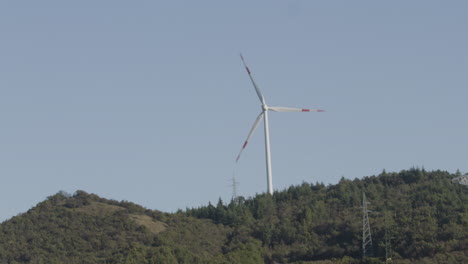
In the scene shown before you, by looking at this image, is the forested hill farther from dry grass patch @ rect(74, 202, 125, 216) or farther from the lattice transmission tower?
the lattice transmission tower

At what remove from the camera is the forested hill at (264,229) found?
153375 mm

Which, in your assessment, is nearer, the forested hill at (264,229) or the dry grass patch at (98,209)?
the forested hill at (264,229)

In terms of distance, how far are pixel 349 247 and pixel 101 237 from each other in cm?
4097

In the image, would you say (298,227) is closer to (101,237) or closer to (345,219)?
(345,219)

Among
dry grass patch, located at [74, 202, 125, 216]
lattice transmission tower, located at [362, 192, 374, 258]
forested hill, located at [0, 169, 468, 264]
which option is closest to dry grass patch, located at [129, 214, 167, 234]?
forested hill, located at [0, 169, 468, 264]

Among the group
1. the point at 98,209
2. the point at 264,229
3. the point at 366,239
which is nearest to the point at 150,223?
the point at 98,209

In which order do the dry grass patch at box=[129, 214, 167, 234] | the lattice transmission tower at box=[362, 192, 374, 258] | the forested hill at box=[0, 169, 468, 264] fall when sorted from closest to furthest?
the lattice transmission tower at box=[362, 192, 374, 258] < the forested hill at box=[0, 169, 468, 264] < the dry grass patch at box=[129, 214, 167, 234]

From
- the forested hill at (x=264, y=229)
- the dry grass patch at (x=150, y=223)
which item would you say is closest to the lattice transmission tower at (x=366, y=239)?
the forested hill at (x=264, y=229)

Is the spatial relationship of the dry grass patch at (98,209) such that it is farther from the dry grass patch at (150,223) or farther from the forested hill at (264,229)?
the dry grass patch at (150,223)

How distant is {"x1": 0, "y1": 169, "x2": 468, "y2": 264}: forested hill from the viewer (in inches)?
6038

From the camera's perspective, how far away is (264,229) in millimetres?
176750

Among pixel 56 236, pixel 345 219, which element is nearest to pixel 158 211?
pixel 56 236

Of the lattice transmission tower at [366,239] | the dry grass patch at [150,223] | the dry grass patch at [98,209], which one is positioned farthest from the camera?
the dry grass patch at [98,209]

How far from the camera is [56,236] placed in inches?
6727
